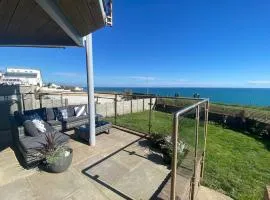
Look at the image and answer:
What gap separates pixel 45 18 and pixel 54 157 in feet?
7.63

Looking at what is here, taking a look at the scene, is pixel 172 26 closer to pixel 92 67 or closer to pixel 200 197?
pixel 92 67

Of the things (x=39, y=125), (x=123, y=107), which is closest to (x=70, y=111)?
(x=39, y=125)

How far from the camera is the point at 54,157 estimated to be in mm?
3045

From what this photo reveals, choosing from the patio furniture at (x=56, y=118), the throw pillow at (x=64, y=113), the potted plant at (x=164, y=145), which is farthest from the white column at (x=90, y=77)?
the throw pillow at (x=64, y=113)

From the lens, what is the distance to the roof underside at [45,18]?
2.24 metres

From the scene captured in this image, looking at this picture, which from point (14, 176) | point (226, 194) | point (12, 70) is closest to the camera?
point (14, 176)

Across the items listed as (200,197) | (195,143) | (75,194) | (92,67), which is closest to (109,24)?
(92,67)

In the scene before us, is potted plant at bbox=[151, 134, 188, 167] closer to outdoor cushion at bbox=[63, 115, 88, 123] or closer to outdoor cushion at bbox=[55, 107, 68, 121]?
outdoor cushion at bbox=[63, 115, 88, 123]

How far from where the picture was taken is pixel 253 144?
21.4ft

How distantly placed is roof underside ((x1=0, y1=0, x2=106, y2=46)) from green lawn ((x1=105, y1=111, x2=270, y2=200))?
1.97 m

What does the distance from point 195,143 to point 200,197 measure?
1079 millimetres

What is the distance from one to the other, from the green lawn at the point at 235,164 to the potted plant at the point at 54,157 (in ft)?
7.03

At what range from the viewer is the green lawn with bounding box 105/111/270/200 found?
3289 millimetres

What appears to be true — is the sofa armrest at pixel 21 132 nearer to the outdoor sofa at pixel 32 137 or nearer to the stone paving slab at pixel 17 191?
the outdoor sofa at pixel 32 137
